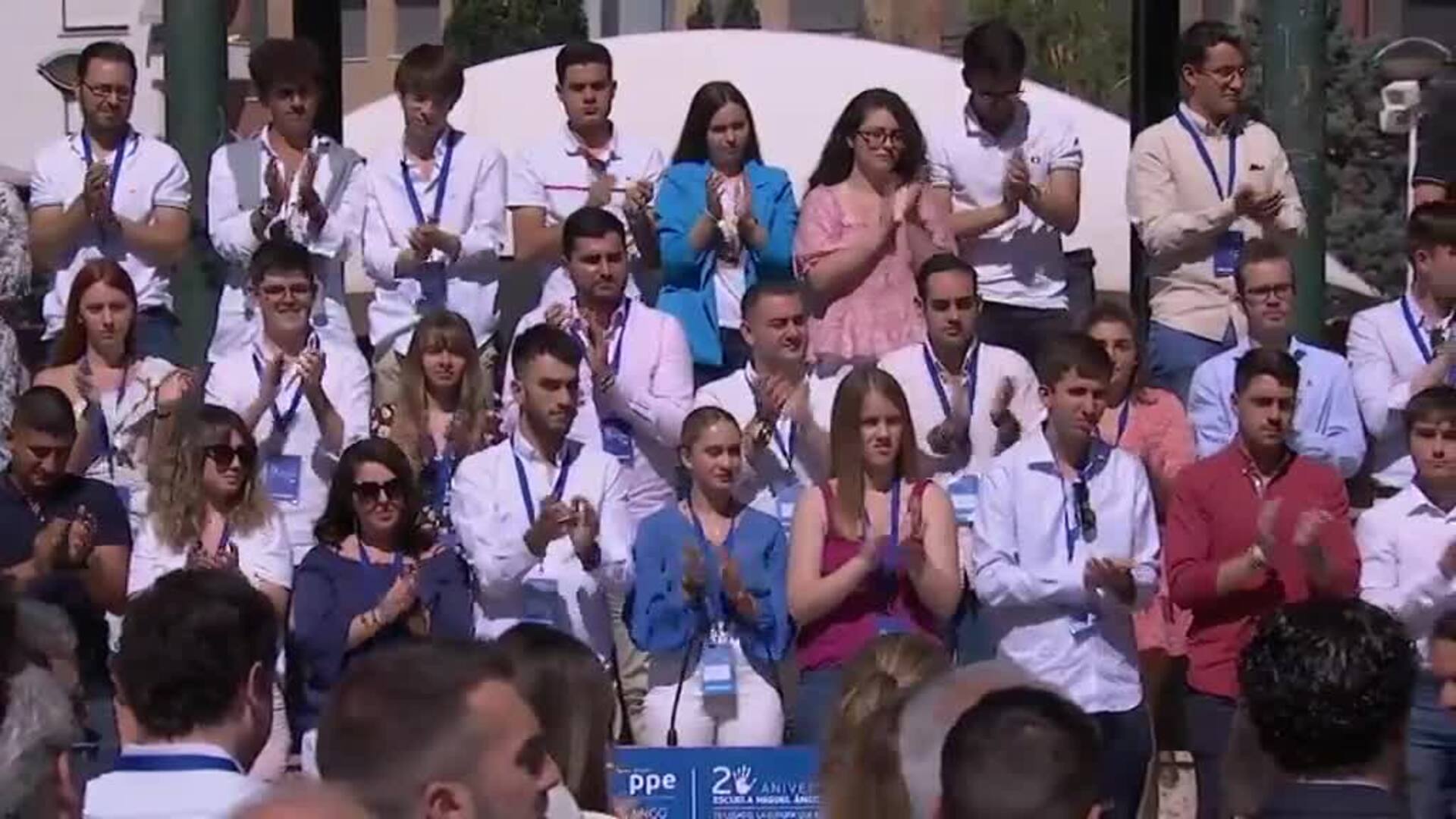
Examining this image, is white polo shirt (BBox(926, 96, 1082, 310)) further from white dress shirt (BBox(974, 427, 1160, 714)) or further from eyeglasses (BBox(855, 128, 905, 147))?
white dress shirt (BBox(974, 427, 1160, 714))

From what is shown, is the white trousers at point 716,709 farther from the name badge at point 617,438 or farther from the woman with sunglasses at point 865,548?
the name badge at point 617,438

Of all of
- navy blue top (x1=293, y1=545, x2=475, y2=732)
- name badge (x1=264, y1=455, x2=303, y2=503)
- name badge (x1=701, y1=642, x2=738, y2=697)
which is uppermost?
name badge (x1=264, y1=455, x2=303, y2=503)

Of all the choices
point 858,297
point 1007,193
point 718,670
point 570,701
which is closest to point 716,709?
point 718,670

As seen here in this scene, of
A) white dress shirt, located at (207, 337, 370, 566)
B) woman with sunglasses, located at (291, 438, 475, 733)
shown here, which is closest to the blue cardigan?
white dress shirt, located at (207, 337, 370, 566)

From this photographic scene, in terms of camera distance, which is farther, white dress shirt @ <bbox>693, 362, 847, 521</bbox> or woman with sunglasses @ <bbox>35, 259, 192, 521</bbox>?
woman with sunglasses @ <bbox>35, 259, 192, 521</bbox>

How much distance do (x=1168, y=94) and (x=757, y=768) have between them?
4780 mm

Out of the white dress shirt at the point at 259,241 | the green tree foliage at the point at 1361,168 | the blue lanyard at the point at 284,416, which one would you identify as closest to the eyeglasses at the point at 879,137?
the white dress shirt at the point at 259,241

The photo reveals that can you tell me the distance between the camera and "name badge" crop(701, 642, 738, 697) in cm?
929

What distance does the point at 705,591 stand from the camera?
935 cm

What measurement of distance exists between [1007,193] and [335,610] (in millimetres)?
3019

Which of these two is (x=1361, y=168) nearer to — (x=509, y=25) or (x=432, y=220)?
(x=509, y=25)

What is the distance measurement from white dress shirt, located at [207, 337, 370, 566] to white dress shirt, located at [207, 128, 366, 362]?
51 cm

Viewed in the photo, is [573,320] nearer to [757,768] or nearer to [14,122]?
[757,768]

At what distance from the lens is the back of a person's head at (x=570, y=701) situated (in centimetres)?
560
